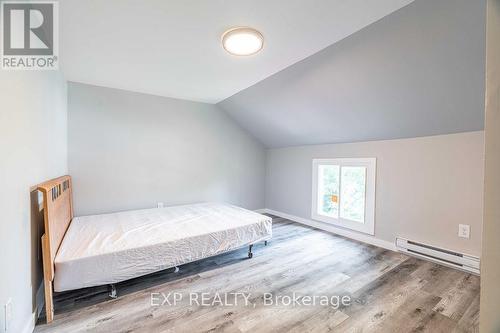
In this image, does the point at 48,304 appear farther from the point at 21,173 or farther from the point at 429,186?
the point at 429,186

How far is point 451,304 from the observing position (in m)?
1.77

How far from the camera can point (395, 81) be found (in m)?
2.05

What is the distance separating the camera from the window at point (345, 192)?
122 inches

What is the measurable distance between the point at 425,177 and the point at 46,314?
3.87m

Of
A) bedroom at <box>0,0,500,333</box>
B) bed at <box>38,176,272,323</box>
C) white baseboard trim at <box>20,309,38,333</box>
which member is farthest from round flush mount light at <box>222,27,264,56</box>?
white baseboard trim at <box>20,309,38,333</box>

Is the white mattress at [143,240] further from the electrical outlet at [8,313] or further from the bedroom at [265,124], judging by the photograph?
the electrical outlet at [8,313]

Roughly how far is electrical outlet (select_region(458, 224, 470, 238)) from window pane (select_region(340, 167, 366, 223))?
3.41 ft

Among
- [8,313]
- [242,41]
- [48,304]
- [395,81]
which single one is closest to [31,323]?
[48,304]

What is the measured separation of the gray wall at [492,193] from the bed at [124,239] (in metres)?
2.12

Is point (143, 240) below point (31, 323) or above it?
above

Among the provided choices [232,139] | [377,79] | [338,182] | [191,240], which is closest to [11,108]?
[191,240]

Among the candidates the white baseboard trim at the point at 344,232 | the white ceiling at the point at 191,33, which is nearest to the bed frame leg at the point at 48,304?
the white ceiling at the point at 191,33

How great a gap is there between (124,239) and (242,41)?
7.02 feet

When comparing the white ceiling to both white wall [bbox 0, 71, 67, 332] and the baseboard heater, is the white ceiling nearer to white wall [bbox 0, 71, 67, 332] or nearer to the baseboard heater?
white wall [bbox 0, 71, 67, 332]
